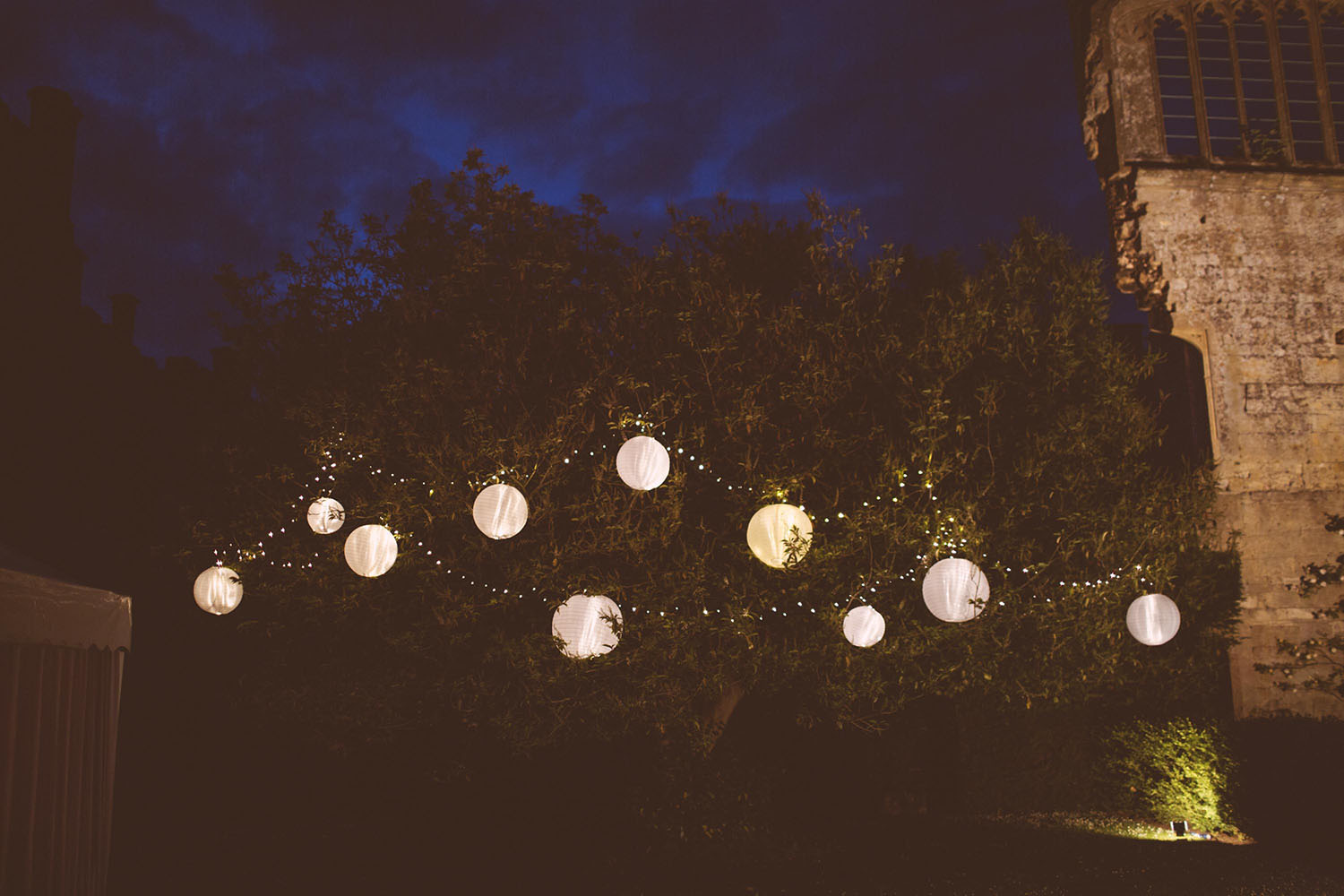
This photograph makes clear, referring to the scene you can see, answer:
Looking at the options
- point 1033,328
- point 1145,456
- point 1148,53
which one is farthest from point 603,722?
point 1148,53

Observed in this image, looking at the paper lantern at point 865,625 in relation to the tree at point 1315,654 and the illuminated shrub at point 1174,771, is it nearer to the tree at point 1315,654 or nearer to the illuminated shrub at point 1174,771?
the illuminated shrub at point 1174,771

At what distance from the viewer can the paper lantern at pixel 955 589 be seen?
599cm

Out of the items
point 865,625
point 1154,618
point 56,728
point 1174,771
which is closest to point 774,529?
point 865,625

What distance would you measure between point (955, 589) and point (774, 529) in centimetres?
137

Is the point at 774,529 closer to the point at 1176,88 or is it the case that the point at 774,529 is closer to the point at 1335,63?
the point at 1176,88

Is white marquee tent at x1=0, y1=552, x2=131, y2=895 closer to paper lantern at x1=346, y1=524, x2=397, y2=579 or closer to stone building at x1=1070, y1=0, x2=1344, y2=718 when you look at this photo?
paper lantern at x1=346, y1=524, x2=397, y2=579

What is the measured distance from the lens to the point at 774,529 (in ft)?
19.3

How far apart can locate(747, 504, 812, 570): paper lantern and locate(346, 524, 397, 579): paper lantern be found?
2660 mm

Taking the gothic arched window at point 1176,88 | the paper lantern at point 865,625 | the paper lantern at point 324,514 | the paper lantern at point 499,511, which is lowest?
the paper lantern at point 865,625

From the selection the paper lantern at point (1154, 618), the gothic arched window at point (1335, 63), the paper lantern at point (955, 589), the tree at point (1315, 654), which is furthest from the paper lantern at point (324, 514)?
the gothic arched window at point (1335, 63)

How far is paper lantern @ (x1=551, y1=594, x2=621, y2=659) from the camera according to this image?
19.8 feet

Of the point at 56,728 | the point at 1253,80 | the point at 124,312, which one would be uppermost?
the point at 124,312

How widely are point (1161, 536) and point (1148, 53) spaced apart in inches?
278

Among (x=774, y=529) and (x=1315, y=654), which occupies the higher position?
(x=774, y=529)
